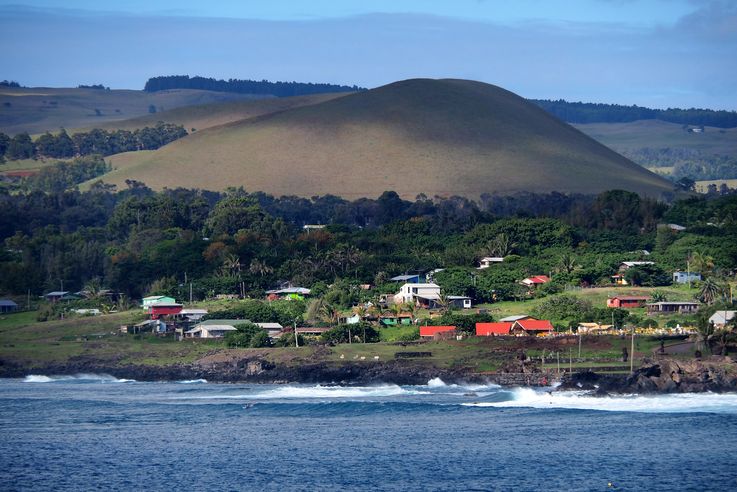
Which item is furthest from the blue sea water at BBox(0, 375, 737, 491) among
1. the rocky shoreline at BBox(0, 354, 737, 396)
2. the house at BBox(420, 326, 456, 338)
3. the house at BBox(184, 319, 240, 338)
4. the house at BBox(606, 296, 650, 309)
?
the house at BBox(606, 296, 650, 309)

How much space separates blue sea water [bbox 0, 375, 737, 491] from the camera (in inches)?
1973

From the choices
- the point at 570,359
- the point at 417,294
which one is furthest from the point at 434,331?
the point at 417,294

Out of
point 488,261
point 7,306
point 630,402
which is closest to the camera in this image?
point 630,402

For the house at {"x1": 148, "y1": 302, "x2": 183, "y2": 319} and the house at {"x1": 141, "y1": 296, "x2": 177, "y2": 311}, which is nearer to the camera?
the house at {"x1": 148, "y1": 302, "x2": 183, "y2": 319}

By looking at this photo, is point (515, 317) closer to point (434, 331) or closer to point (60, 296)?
point (434, 331)

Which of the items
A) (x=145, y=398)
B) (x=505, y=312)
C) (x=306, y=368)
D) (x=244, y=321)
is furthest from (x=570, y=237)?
(x=145, y=398)

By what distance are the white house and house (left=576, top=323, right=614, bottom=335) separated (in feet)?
59.0

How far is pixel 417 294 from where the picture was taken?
339ft

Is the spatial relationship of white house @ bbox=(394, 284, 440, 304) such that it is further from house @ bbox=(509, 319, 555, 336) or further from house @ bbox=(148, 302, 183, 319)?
house @ bbox=(148, 302, 183, 319)

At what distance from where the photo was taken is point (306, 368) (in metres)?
82.9

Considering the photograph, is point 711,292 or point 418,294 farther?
point 418,294

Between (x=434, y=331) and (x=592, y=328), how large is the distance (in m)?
10.3

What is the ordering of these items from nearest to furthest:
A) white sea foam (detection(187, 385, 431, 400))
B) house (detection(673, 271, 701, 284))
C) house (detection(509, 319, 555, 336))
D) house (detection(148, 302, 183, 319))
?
white sea foam (detection(187, 385, 431, 400))
house (detection(509, 319, 555, 336))
house (detection(148, 302, 183, 319))
house (detection(673, 271, 701, 284))

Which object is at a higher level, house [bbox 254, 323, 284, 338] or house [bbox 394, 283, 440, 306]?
house [bbox 394, 283, 440, 306]
